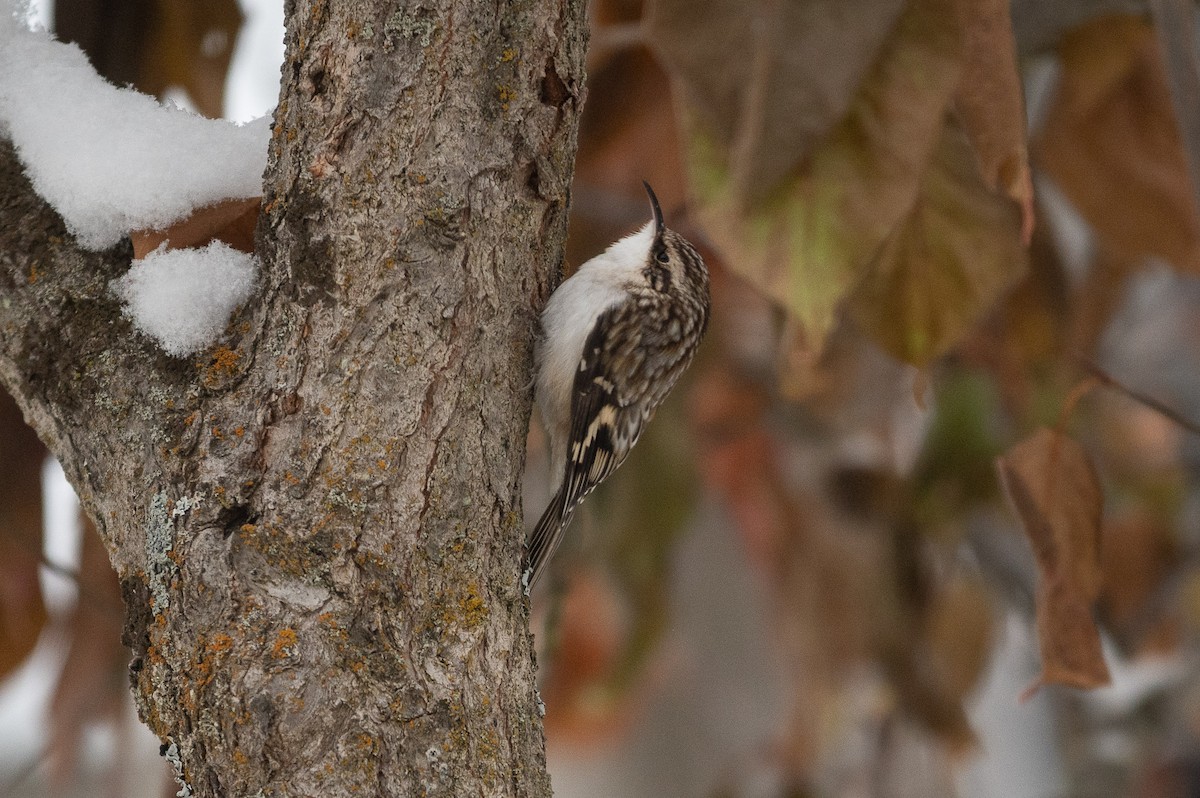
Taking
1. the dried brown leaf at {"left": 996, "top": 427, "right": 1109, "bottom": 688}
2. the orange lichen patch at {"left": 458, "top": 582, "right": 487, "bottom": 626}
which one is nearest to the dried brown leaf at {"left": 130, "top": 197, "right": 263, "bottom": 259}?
the orange lichen patch at {"left": 458, "top": 582, "right": 487, "bottom": 626}

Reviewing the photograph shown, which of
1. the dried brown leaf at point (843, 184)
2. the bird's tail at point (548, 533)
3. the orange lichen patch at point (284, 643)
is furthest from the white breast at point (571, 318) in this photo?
the orange lichen patch at point (284, 643)

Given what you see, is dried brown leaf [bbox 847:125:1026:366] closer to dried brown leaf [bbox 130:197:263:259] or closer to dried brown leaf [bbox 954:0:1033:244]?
dried brown leaf [bbox 954:0:1033:244]

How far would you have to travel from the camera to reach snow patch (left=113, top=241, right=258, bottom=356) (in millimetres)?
1285

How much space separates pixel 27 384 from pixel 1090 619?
1.42m

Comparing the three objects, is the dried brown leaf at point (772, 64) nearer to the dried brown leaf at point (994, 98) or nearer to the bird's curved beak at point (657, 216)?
the dried brown leaf at point (994, 98)

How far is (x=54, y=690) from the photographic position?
2658 mm

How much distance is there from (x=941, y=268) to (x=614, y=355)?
786 millimetres

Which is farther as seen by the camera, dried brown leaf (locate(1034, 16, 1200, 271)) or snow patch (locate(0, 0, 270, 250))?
dried brown leaf (locate(1034, 16, 1200, 271))

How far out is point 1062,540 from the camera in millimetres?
1723

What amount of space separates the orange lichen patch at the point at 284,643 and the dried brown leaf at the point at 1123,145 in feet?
6.20

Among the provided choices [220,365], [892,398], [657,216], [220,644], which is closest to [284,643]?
[220,644]

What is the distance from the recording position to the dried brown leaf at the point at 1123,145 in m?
2.34

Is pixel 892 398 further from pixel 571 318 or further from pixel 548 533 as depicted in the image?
pixel 571 318

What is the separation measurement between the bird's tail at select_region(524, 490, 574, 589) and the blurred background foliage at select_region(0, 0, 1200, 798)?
0.34 m
